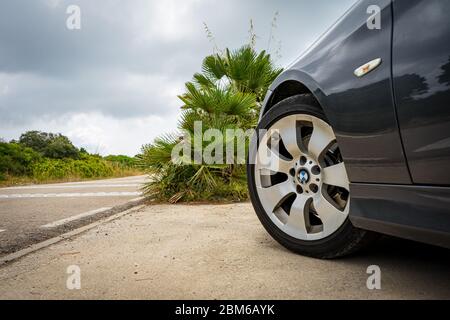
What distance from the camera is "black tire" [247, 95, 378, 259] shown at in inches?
63.2

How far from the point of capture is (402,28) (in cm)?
126

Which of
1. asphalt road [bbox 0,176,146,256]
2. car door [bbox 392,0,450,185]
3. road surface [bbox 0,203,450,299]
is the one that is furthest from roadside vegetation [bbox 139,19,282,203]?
car door [bbox 392,0,450,185]

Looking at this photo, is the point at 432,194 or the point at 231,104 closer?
the point at 432,194

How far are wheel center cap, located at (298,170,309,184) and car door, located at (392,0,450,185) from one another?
0.62 m

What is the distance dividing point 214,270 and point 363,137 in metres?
0.96

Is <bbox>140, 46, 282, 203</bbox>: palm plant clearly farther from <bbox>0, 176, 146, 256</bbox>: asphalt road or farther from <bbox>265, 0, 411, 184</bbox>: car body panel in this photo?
<bbox>265, 0, 411, 184</bbox>: car body panel

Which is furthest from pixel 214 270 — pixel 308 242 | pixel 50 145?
pixel 50 145

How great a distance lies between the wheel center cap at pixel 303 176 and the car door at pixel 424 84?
0.62m

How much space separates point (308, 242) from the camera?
175 centimetres

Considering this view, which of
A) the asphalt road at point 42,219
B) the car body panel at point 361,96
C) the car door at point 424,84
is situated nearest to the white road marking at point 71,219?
the asphalt road at point 42,219

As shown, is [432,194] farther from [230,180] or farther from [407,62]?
[230,180]

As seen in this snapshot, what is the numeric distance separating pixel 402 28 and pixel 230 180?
360 centimetres

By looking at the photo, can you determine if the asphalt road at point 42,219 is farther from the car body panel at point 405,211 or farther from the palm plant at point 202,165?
the car body panel at point 405,211
